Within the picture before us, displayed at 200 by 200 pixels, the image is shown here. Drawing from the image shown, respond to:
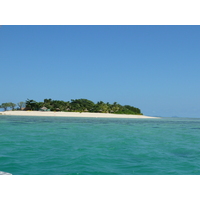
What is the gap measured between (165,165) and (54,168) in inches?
177

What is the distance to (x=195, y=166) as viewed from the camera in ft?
29.7
